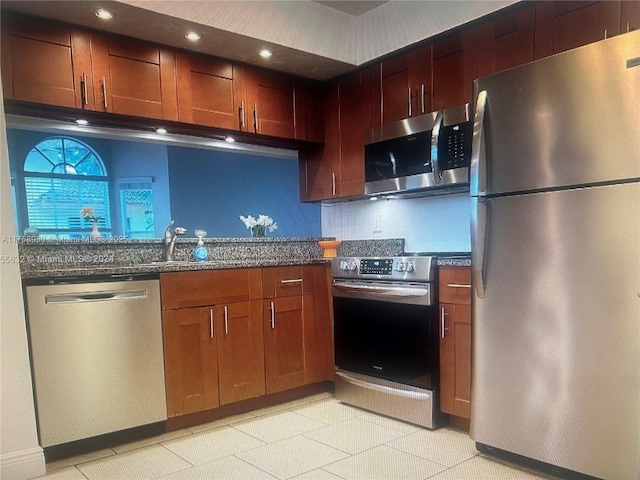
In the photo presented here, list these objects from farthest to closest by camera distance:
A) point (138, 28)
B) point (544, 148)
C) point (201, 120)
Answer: point (201, 120), point (138, 28), point (544, 148)

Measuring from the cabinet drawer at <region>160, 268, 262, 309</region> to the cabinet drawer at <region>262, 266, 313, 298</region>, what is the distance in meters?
0.06

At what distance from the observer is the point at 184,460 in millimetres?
2105

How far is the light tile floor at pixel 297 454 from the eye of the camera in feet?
6.39

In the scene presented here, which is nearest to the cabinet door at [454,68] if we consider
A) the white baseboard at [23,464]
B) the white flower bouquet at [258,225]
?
the white flower bouquet at [258,225]

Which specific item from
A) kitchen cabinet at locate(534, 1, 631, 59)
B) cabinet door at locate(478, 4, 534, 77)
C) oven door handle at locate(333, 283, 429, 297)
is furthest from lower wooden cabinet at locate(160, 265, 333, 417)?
kitchen cabinet at locate(534, 1, 631, 59)

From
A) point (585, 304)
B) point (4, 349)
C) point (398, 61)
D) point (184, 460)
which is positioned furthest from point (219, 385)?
point (398, 61)

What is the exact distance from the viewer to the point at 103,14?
2246 millimetres

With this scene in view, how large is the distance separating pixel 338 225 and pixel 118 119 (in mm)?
1810

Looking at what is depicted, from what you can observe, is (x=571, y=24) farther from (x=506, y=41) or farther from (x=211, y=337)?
(x=211, y=337)

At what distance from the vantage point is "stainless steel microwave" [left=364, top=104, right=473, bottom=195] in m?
2.53

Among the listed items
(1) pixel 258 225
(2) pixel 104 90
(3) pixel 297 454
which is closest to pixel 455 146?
(1) pixel 258 225

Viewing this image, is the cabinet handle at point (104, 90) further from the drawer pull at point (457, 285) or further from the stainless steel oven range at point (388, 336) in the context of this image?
the drawer pull at point (457, 285)

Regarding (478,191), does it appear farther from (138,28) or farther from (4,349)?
(4,349)

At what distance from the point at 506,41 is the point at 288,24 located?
1.27 m
